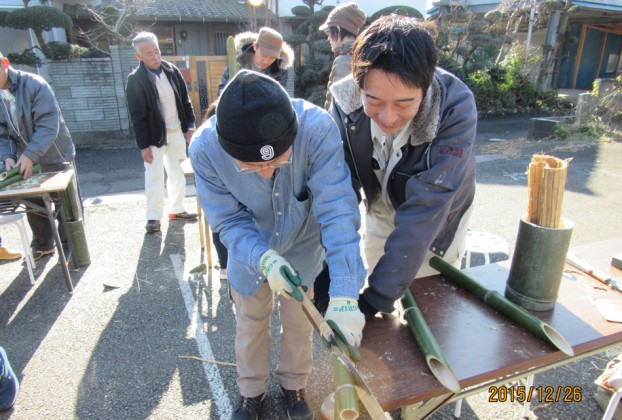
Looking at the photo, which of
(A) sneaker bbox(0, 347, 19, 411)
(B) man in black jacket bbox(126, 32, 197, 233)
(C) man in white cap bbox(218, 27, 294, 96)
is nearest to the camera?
(A) sneaker bbox(0, 347, 19, 411)

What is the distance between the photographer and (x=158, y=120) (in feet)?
14.9

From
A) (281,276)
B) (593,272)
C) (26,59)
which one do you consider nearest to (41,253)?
(281,276)

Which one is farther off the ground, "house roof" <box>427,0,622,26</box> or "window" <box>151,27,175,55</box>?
"house roof" <box>427,0,622,26</box>

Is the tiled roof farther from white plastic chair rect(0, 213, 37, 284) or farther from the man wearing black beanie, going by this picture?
the man wearing black beanie

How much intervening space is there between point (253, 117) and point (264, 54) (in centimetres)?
303

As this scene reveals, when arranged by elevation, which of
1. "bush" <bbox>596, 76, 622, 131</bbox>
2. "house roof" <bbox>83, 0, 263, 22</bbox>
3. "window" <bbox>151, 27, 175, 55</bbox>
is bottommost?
"bush" <bbox>596, 76, 622, 131</bbox>

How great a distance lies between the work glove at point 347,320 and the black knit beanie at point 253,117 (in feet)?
1.95

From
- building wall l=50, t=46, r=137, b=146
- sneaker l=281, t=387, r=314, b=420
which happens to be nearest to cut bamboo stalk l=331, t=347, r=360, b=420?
sneaker l=281, t=387, r=314, b=420

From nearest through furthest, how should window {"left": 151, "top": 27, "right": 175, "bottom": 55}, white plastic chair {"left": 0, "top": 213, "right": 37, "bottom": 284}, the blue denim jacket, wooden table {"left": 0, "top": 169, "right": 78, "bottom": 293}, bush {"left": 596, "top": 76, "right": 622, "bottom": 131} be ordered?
the blue denim jacket
wooden table {"left": 0, "top": 169, "right": 78, "bottom": 293}
white plastic chair {"left": 0, "top": 213, "right": 37, "bottom": 284}
bush {"left": 596, "top": 76, "right": 622, "bottom": 131}
window {"left": 151, "top": 27, "right": 175, "bottom": 55}

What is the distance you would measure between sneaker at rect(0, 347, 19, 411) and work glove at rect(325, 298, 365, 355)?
2.19 m

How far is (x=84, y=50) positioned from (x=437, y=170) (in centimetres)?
1026

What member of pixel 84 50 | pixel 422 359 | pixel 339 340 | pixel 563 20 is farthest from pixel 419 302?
pixel 563 20

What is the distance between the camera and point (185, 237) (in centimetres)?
475

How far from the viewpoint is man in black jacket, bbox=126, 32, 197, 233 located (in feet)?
14.5
